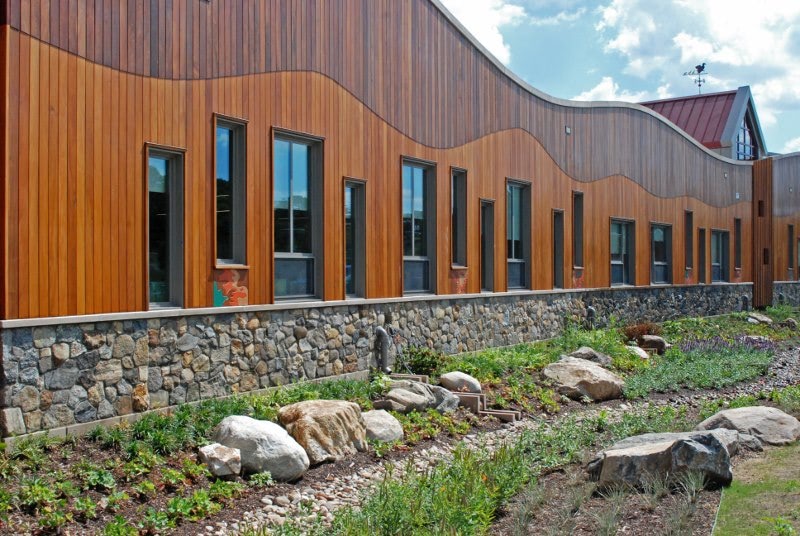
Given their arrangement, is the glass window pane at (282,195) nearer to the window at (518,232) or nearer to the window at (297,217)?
the window at (297,217)

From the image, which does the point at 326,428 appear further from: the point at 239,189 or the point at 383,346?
the point at 383,346

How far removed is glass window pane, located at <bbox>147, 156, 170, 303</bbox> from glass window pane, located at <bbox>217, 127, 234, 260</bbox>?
3.01ft

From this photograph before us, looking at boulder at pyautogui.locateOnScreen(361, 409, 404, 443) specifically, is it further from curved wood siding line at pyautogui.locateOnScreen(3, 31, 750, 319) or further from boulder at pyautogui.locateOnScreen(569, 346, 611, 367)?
boulder at pyautogui.locateOnScreen(569, 346, 611, 367)

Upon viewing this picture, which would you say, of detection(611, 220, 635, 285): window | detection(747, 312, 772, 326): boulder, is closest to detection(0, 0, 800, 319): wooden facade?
detection(611, 220, 635, 285): window

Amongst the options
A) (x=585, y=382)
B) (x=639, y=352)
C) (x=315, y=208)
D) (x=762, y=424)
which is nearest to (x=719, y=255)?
(x=639, y=352)

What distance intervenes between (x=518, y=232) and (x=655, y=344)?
4376 mm

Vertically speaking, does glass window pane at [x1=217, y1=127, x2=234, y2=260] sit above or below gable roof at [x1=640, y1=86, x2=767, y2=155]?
below

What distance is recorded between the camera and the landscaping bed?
6.56 metres

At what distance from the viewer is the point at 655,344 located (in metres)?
19.8

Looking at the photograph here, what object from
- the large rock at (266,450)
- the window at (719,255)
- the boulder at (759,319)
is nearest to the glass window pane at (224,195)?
the large rock at (266,450)

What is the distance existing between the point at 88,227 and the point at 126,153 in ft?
3.47

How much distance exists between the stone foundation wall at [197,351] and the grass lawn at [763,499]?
20.9 feet

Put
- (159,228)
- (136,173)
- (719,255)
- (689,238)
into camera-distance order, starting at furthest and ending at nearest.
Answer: (719,255)
(689,238)
(159,228)
(136,173)

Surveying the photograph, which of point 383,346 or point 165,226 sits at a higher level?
point 165,226
